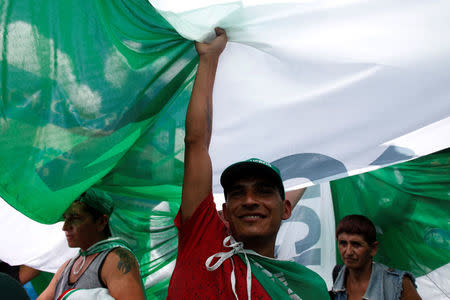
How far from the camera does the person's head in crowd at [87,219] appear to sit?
229 cm

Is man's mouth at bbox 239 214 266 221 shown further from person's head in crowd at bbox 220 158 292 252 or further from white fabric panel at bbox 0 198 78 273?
→ white fabric panel at bbox 0 198 78 273

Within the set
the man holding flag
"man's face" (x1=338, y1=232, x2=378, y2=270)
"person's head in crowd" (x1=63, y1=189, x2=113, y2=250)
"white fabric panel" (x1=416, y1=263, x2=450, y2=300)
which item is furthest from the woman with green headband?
"white fabric panel" (x1=416, y1=263, x2=450, y2=300)

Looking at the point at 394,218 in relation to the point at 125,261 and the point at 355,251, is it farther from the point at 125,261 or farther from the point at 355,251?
the point at 125,261

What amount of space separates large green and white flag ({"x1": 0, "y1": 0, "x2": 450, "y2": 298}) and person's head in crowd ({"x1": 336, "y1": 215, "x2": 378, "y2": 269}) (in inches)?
26.6

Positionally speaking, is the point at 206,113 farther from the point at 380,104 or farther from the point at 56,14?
the point at 380,104

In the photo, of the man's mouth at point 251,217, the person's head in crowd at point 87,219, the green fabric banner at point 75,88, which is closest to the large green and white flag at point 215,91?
the green fabric banner at point 75,88

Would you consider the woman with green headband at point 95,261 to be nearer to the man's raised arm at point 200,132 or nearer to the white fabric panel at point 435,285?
the man's raised arm at point 200,132

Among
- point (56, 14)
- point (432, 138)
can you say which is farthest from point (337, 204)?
point (56, 14)

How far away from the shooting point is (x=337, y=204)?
10.4 feet

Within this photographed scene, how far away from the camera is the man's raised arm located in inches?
63.9

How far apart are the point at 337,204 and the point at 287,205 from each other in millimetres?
1476

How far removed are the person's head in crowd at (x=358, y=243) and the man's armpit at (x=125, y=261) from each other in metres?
1.32

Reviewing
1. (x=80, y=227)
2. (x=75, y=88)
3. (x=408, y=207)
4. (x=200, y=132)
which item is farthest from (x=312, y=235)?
(x=75, y=88)

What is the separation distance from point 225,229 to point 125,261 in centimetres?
63
